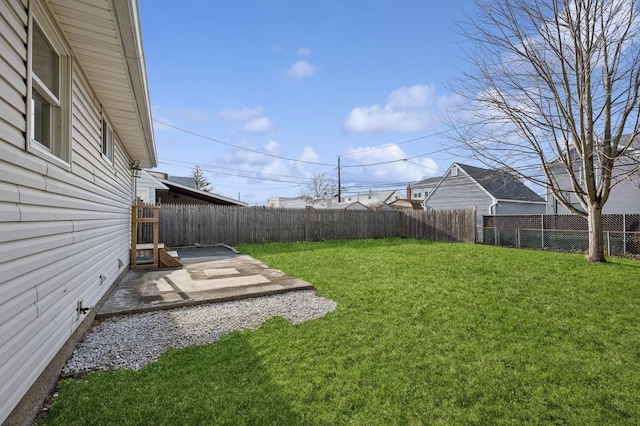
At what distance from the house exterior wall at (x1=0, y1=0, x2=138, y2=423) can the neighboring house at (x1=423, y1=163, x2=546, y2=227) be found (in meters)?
18.5

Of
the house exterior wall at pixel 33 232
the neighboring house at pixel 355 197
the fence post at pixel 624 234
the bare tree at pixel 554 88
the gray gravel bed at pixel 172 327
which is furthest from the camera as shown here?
the neighboring house at pixel 355 197

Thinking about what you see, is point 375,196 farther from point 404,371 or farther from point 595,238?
point 404,371

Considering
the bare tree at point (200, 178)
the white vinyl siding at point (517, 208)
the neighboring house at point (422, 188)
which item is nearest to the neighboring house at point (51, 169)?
the white vinyl siding at point (517, 208)

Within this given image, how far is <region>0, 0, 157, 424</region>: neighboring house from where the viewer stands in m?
1.80

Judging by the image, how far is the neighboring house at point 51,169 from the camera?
1805 millimetres

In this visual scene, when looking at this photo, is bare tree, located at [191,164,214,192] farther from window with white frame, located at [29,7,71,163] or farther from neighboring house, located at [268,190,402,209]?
window with white frame, located at [29,7,71,163]

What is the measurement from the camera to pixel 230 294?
4.81 metres

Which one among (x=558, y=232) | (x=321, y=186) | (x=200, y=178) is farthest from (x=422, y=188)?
(x=200, y=178)

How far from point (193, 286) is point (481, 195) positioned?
1969 centimetres

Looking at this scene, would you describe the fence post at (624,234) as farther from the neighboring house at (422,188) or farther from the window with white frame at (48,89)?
the neighboring house at (422,188)

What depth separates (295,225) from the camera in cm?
1416

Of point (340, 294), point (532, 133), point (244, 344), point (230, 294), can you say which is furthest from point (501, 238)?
point (244, 344)

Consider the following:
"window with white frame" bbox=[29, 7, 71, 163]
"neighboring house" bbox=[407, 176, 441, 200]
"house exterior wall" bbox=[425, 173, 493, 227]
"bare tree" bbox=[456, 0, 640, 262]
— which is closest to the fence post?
"bare tree" bbox=[456, 0, 640, 262]

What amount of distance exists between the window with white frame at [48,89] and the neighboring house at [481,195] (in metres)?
18.7
